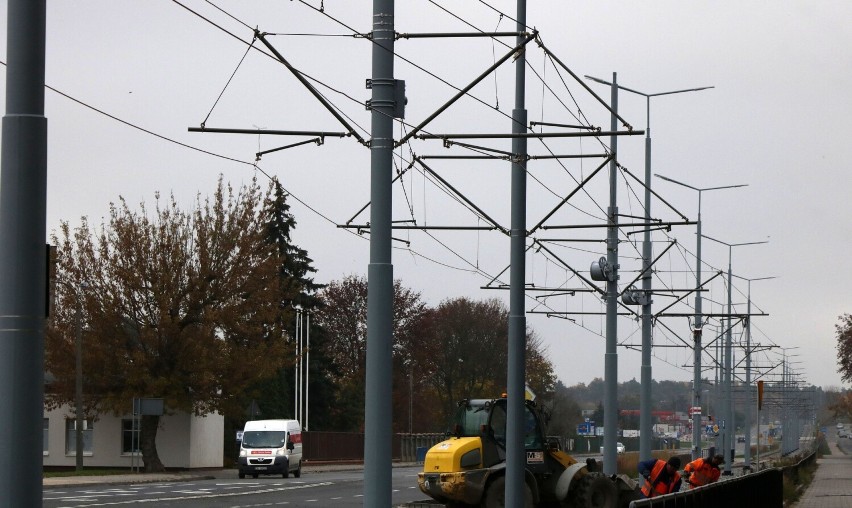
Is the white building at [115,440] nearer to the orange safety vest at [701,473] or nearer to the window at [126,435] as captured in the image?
the window at [126,435]

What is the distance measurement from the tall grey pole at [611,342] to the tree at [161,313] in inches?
1135

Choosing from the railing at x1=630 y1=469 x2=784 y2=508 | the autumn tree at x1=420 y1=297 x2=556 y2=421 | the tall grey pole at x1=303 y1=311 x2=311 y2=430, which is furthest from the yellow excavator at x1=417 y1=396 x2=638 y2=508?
the autumn tree at x1=420 y1=297 x2=556 y2=421

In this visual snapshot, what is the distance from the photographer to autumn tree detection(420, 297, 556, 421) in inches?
3949

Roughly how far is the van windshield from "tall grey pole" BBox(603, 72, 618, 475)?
1037 inches

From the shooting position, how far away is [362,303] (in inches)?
3563

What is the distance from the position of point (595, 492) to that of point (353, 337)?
215 feet

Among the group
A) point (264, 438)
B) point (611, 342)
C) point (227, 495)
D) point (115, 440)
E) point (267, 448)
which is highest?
point (611, 342)

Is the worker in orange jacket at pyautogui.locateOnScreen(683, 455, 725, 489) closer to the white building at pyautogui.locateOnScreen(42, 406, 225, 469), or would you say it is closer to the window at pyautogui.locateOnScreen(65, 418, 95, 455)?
the white building at pyautogui.locateOnScreen(42, 406, 225, 469)

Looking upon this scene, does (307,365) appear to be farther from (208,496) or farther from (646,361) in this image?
(646,361)

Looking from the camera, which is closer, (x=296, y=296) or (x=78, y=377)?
(x=78, y=377)

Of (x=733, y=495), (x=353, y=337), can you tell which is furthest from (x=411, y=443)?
(x=733, y=495)

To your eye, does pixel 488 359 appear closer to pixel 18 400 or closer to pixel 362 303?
pixel 362 303

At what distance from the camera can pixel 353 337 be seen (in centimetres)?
9050

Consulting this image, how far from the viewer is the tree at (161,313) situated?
55.8 meters
